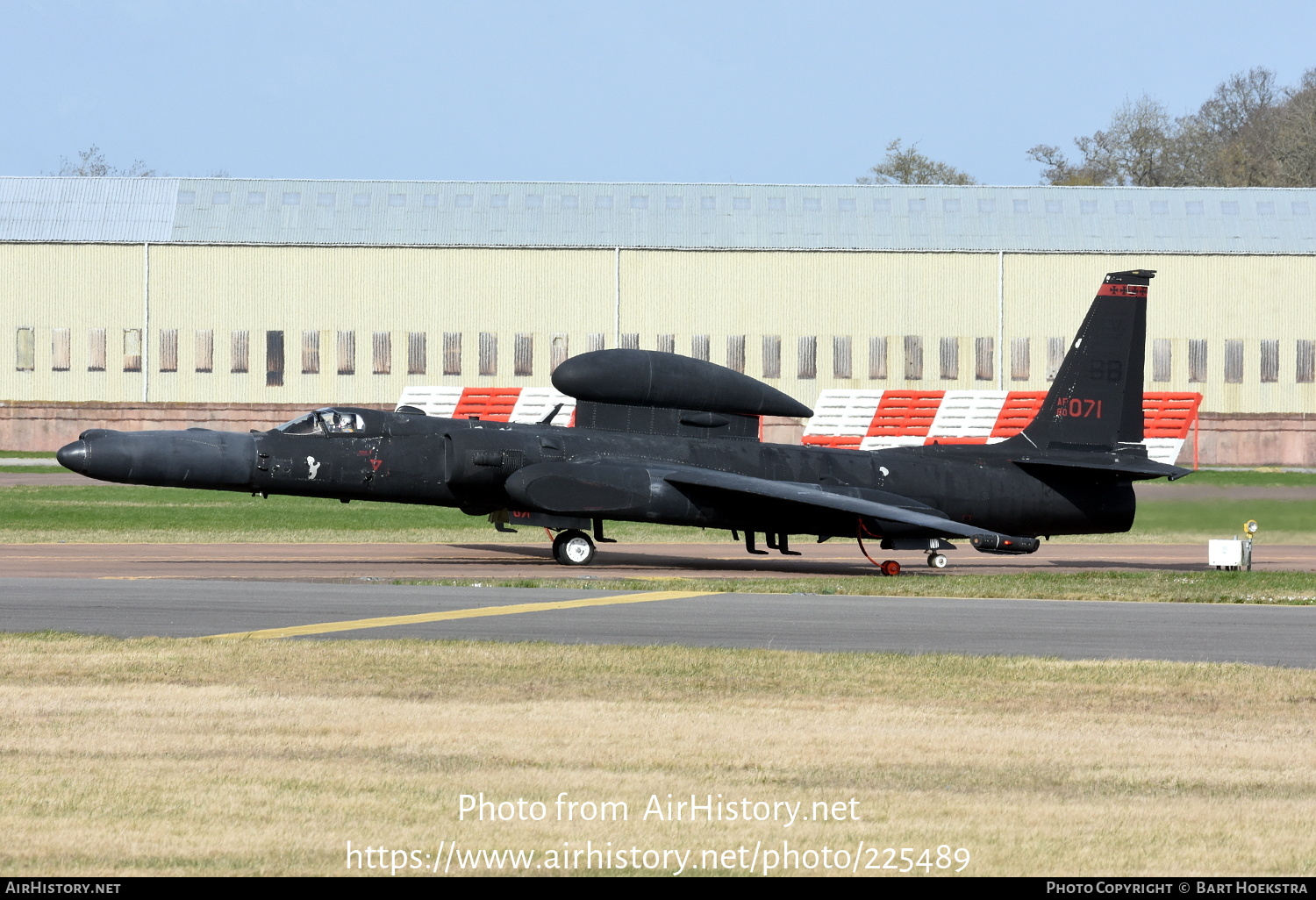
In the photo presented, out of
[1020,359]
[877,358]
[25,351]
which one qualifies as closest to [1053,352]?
[1020,359]

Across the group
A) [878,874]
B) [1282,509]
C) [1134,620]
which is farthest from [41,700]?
[1282,509]

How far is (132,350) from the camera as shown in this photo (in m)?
63.0

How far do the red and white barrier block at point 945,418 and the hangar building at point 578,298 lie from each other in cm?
223

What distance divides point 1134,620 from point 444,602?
27.8ft

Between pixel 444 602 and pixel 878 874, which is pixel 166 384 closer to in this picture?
pixel 444 602

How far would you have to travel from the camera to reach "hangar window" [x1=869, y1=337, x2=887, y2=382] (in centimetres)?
6425

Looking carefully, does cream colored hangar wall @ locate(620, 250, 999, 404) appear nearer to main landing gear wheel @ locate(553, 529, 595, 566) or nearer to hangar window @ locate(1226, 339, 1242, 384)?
hangar window @ locate(1226, 339, 1242, 384)

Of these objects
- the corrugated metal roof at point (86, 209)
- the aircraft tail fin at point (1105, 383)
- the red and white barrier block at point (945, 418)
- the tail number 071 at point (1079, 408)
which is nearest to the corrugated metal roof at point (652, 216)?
the corrugated metal roof at point (86, 209)

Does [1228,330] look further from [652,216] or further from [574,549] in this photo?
[574,549]

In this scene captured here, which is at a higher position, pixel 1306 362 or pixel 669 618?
pixel 1306 362

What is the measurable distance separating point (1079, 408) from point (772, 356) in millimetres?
36661

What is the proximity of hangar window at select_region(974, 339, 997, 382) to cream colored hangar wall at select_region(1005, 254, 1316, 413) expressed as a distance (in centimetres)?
62

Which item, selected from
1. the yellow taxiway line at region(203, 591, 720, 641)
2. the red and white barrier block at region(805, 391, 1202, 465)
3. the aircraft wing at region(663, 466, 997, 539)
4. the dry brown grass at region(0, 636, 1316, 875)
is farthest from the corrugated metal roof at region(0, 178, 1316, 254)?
the dry brown grass at region(0, 636, 1316, 875)

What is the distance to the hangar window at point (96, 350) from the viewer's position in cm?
6306
